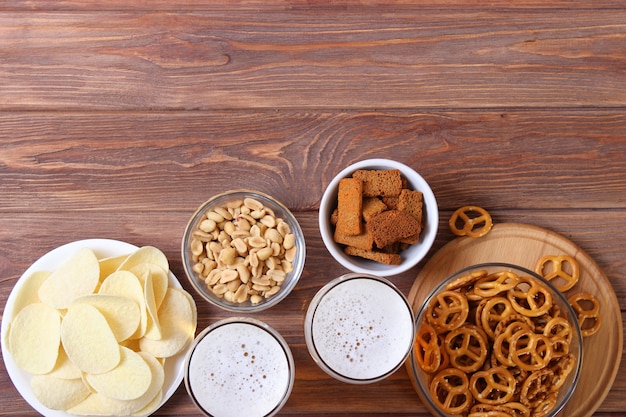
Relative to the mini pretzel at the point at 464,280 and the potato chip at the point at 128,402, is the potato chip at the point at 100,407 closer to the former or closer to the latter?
the potato chip at the point at 128,402

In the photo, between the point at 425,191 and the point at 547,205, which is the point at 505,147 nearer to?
the point at 547,205

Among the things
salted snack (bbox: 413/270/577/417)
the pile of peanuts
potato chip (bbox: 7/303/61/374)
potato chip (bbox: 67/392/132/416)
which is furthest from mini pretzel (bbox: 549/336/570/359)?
potato chip (bbox: 7/303/61/374)

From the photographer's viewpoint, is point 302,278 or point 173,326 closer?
point 173,326

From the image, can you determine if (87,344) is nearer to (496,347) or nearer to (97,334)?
(97,334)

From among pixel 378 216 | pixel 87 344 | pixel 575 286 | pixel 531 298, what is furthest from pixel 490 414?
pixel 87 344

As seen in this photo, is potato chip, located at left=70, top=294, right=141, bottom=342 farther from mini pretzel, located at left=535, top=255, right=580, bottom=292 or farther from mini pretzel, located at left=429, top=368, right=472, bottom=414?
mini pretzel, located at left=535, top=255, right=580, bottom=292
